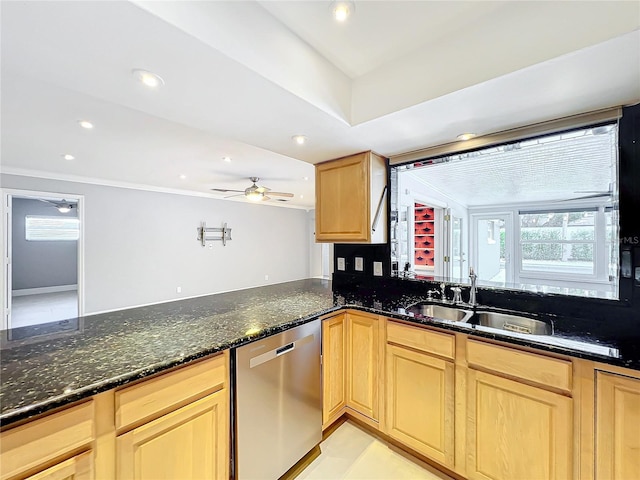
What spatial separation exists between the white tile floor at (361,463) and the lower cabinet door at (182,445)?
2.33 feet

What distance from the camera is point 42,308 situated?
611 cm

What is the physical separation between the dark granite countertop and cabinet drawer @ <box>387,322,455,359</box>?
469mm

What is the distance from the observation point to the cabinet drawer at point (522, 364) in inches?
47.9

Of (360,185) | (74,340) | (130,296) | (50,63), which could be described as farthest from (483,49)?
(130,296)

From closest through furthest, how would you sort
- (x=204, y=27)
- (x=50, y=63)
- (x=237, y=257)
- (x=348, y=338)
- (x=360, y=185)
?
(x=204, y=27) < (x=50, y=63) < (x=348, y=338) < (x=360, y=185) < (x=237, y=257)

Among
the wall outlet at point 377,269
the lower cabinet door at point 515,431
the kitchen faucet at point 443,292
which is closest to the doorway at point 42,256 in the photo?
the wall outlet at point 377,269

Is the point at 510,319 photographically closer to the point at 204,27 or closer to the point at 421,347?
the point at 421,347

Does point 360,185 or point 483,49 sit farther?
point 360,185

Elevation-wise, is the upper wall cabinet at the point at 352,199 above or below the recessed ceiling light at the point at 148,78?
below

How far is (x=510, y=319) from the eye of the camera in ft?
5.85

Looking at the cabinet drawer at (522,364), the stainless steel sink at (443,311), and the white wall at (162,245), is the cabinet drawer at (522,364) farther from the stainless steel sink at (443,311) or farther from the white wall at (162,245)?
the white wall at (162,245)

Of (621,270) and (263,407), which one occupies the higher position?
(621,270)

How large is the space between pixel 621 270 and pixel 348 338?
5.51 ft

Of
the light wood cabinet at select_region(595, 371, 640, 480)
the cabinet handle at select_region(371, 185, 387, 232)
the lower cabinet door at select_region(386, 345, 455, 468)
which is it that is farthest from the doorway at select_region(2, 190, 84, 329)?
the light wood cabinet at select_region(595, 371, 640, 480)
